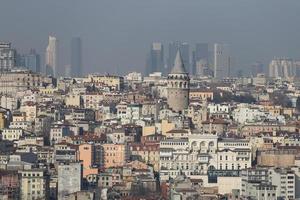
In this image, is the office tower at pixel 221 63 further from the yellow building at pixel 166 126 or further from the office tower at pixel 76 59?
the yellow building at pixel 166 126

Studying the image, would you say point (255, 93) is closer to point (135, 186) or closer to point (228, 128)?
point (228, 128)

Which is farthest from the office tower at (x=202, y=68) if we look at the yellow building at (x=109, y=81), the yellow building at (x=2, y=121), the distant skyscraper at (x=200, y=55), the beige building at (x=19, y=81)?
the yellow building at (x=2, y=121)

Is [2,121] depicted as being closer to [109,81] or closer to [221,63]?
[109,81]

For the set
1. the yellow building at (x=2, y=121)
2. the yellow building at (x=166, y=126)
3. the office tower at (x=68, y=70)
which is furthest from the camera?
the office tower at (x=68, y=70)

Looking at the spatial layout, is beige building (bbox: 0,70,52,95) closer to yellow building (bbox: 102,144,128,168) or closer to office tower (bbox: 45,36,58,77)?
office tower (bbox: 45,36,58,77)

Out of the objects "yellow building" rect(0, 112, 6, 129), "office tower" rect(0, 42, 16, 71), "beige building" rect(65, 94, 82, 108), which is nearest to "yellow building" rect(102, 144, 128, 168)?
"yellow building" rect(0, 112, 6, 129)

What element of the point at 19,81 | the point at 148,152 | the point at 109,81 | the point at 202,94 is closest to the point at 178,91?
the point at 202,94

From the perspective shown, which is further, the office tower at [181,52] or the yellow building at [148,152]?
the office tower at [181,52]
